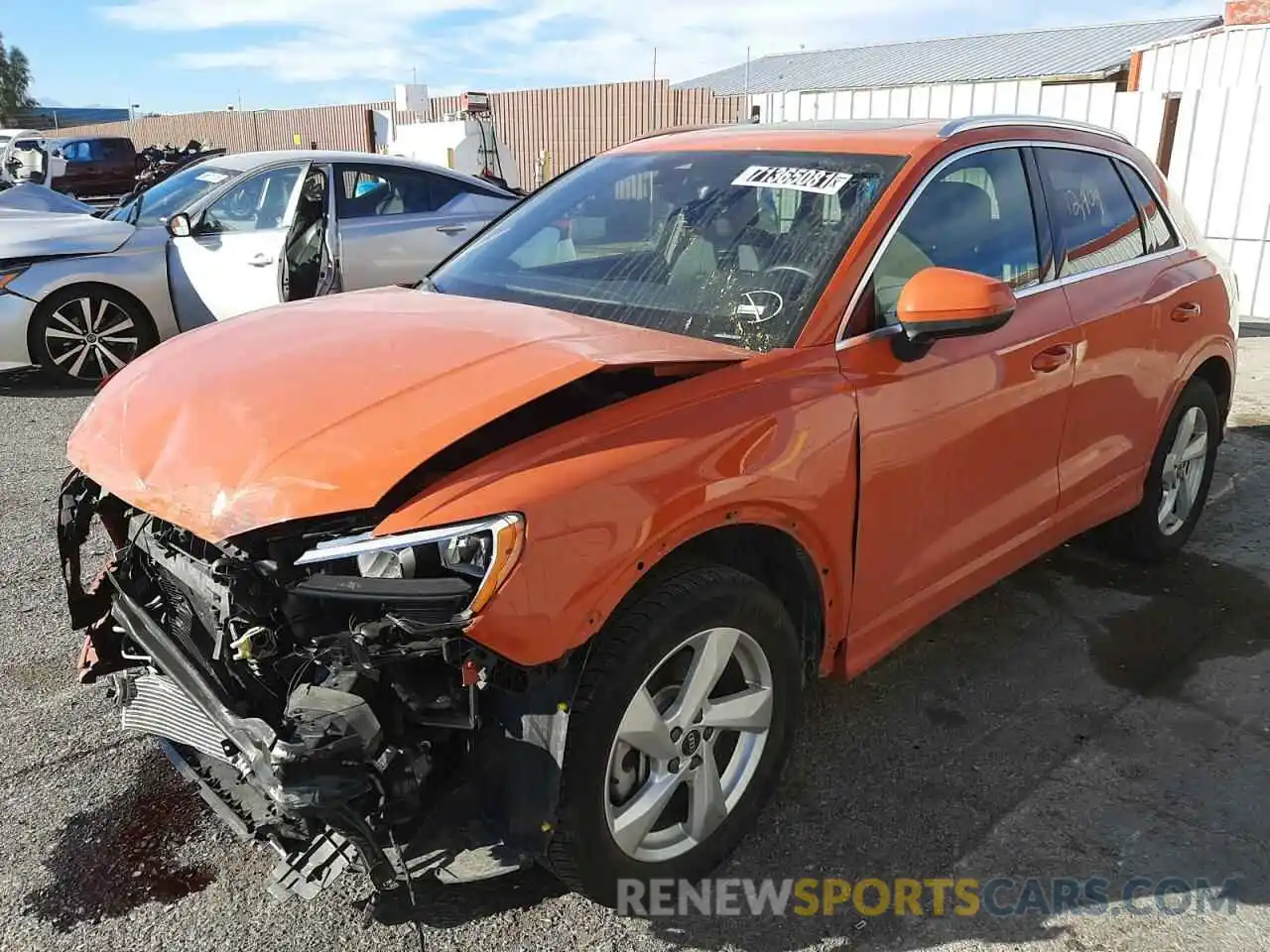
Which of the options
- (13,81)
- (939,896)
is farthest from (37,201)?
(13,81)

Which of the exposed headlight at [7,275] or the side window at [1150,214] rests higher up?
the side window at [1150,214]

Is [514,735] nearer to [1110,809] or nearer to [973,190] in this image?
[1110,809]

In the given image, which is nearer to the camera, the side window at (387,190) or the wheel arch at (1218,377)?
the wheel arch at (1218,377)

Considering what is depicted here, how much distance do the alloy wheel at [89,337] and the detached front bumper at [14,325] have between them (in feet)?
0.48

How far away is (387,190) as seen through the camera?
25.7 feet

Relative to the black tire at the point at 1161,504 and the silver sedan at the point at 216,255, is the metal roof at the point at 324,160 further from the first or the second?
the black tire at the point at 1161,504

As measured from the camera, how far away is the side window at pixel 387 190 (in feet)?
25.0

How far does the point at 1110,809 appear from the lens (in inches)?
114

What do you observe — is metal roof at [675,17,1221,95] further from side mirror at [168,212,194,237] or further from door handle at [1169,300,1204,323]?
door handle at [1169,300,1204,323]

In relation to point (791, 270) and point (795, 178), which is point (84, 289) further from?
point (791, 270)

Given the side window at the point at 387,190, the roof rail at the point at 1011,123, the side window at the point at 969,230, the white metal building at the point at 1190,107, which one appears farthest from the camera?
the white metal building at the point at 1190,107

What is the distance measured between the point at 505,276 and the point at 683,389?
1217mm

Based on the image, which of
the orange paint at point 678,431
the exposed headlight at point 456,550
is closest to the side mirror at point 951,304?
the orange paint at point 678,431

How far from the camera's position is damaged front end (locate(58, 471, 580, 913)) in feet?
6.40
